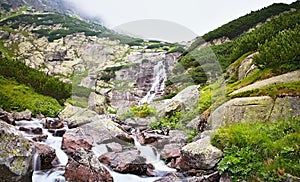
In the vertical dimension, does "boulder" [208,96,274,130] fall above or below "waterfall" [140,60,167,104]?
above

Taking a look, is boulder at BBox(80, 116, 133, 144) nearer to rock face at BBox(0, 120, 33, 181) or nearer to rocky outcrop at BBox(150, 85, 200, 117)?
rock face at BBox(0, 120, 33, 181)

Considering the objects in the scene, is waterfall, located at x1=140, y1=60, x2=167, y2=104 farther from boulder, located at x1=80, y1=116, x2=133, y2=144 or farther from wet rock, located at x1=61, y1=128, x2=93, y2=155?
wet rock, located at x1=61, y1=128, x2=93, y2=155

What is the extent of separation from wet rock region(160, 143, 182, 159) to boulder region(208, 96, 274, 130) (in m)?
1.82

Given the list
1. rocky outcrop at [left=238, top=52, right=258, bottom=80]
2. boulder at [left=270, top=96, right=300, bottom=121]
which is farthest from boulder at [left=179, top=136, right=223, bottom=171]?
rocky outcrop at [left=238, top=52, right=258, bottom=80]

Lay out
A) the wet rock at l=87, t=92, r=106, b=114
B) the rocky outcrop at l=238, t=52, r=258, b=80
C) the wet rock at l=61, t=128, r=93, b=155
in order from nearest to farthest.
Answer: the wet rock at l=61, t=128, r=93, b=155 → the rocky outcrop at l=238, t=52, r=258, b=80 → the wet rock at l=87, t=92, r=106, b=114

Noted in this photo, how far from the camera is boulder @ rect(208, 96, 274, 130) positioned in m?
10.3

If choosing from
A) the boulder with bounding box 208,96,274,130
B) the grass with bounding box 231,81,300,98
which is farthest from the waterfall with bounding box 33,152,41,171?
the grass with bounding box 231,81,300,98

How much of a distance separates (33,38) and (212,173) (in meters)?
86.9

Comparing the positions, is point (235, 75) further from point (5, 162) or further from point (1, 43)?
point (1, 43)

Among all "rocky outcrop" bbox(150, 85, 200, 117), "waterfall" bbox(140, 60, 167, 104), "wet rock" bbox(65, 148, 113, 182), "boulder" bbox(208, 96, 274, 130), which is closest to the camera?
"wet rock" bbox(65, 148, 113, 182)

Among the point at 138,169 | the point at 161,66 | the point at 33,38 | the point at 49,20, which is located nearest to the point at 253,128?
the point at 138,169

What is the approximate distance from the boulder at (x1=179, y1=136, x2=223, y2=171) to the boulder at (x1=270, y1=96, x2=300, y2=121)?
233 centimetres

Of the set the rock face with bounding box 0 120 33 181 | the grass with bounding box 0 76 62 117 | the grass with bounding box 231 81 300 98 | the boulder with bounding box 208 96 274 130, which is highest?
the grass with bounding box 231 81 300 98

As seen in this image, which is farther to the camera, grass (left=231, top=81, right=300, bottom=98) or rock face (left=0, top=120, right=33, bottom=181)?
grass (left=231, top=81, right=300, bottom=98)
